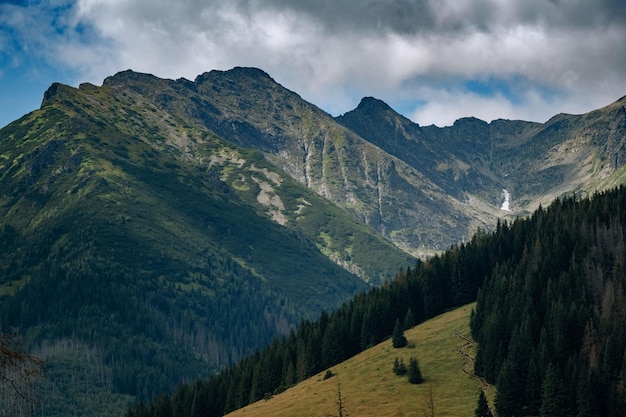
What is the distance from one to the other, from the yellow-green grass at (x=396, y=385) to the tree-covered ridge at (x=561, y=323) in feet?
21.6

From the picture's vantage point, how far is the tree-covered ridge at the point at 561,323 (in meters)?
119

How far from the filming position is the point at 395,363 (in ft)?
502

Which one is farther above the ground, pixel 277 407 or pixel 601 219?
pixel 601 219

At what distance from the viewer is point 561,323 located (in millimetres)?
141125

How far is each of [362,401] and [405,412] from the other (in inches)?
541

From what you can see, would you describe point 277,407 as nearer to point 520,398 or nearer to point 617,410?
point 520,398

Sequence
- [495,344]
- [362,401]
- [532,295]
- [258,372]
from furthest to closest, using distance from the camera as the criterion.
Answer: [258,372], [532,295], [495,344], [362,401]

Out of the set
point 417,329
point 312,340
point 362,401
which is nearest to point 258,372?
point 312,340

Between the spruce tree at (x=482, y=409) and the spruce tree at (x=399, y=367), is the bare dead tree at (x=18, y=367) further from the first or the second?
the spruce tree at (x=399, y=367)

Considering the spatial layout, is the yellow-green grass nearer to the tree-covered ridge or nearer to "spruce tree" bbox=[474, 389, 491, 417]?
"spruce tree" bbox=[474, 389, 491, 417]

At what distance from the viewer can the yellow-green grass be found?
127375 millimetres

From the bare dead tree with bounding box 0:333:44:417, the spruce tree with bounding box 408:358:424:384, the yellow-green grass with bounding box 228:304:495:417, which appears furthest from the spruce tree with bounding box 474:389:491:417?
the bare dead tree with bounding box 0:333:44:417

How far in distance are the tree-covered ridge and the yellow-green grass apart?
6.59m

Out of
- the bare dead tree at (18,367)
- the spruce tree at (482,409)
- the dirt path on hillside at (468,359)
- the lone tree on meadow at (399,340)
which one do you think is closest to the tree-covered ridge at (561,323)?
the dirt path on hillside at (468,359)
